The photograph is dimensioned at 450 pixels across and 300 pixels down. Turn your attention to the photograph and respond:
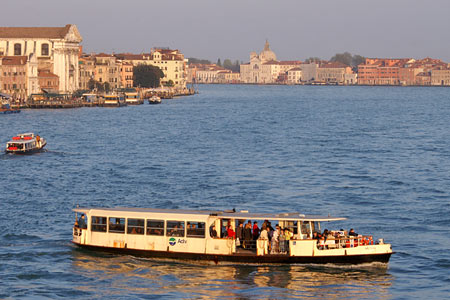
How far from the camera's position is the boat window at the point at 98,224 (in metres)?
24.4

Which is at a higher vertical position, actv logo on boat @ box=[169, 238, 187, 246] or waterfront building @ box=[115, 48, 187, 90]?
waterfront building @ box=[115, 48, 187, 90]

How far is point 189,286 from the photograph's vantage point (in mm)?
22000

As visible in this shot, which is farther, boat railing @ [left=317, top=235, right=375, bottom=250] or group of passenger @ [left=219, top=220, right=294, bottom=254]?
group of passenger @ [left=219, top=220, right=294, bottom=254]

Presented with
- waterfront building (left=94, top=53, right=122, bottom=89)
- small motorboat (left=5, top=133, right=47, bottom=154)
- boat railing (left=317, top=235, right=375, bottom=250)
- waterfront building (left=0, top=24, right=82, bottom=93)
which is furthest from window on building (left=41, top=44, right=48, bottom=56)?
boat railing (left=317, top=235, right=375, bottom=250)

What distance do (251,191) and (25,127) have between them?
4257 centimetres

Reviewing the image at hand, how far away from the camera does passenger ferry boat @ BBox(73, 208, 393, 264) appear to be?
75.9ft

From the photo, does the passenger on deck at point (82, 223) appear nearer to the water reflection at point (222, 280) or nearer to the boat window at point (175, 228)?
the water reflection at point (222, 280)

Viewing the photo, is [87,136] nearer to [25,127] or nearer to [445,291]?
[25,127]

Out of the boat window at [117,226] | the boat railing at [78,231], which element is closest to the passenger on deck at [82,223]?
the boat railing at [78,231]

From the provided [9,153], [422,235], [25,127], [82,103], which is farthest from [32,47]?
[422,235]

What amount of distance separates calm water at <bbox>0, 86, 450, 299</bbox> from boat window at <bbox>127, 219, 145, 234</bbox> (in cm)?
77

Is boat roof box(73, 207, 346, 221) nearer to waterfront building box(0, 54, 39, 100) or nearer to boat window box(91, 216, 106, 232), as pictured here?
boat window box(91, 216, 106, 232)

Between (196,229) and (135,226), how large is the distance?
5.64ft

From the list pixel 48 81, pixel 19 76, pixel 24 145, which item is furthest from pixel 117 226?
pixel 48 81
